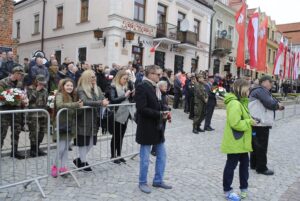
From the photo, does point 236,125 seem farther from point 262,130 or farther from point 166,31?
point 166,31

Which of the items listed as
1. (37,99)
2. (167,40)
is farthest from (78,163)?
(167,40)

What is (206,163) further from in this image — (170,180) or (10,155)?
(10,155)

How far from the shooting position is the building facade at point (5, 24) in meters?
12.4

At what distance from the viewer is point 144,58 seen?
2253 centimetres

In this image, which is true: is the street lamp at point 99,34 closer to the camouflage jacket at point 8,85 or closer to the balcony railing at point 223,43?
the balcony railing at point 223,43

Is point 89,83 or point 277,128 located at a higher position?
point 89,83

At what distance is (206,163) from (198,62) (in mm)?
21701

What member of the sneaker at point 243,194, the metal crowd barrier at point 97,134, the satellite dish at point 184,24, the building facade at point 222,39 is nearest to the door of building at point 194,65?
the building facade at point 222,39

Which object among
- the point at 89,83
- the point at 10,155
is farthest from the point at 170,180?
the point at 10,155

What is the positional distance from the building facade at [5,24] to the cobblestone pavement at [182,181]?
7762 millimetres

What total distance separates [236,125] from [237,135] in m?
0.18

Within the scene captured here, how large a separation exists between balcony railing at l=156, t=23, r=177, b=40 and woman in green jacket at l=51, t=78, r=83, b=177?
18.2 m

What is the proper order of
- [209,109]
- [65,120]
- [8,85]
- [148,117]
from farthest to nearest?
[209,109] → [8,85] → [65,120] → [148,117]

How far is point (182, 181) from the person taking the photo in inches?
222
